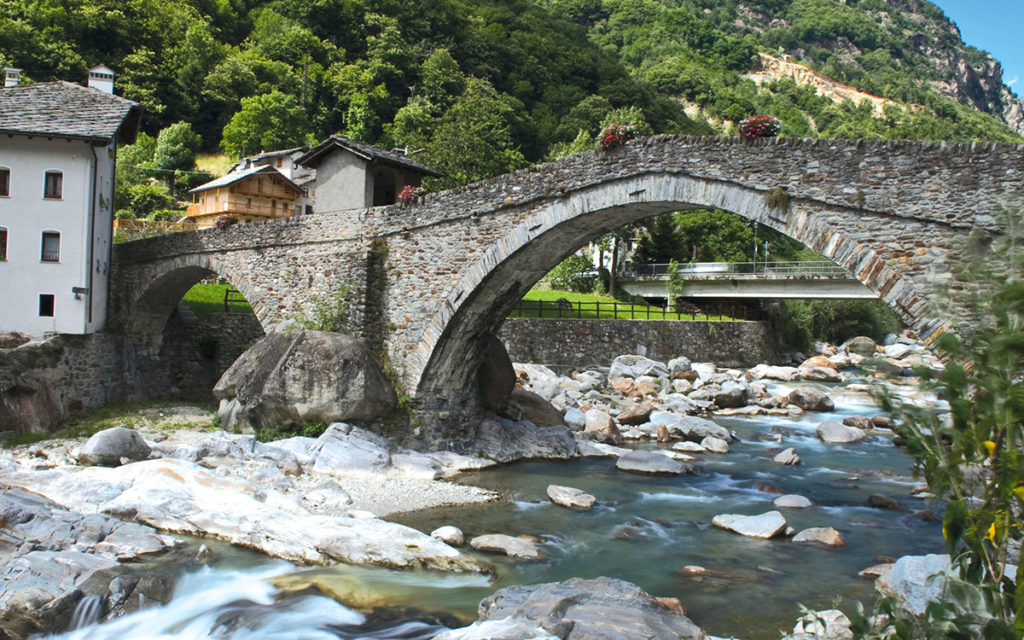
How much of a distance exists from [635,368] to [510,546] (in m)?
18.4

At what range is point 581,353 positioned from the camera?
95.2ft

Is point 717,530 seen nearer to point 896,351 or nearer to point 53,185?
point 53,185

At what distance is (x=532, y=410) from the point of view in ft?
59.9

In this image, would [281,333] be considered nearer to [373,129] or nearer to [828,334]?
[828,334]

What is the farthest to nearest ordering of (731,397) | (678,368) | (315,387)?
(678,368)
(731,397)
(315,387)

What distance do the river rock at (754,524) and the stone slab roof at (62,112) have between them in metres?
15.6

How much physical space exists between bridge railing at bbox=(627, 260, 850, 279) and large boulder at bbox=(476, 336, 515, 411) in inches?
570

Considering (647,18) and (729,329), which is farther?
(647,18)

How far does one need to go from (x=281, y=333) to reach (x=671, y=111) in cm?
6657

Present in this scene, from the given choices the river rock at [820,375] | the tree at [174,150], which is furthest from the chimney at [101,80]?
the river rock at [820,375]

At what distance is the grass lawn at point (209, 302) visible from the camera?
82.9 ft

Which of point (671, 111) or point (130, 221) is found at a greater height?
point (671, 111)

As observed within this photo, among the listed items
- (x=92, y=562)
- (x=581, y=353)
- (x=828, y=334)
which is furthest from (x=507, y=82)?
(x=92, y=562)

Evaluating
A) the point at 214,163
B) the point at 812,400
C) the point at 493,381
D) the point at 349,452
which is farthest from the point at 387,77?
the point at 349,452
